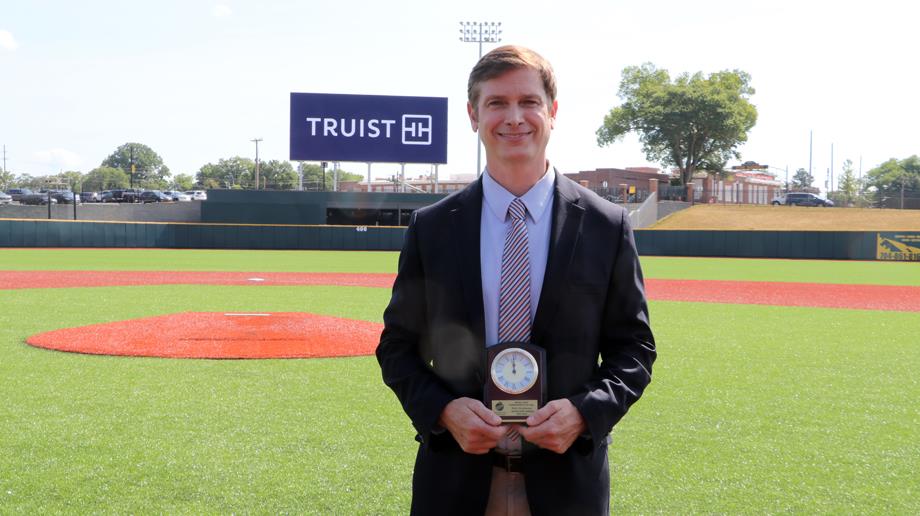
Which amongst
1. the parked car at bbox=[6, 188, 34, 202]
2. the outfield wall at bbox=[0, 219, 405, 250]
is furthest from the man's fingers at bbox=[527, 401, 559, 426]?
the parked car at bbox=[6, 188, 34, 202]

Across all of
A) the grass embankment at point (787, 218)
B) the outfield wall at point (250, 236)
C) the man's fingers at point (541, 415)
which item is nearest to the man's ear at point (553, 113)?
the man's fingers at point (541, 415)

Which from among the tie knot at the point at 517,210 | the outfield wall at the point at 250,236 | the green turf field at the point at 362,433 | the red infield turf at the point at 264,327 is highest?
the tie knot at the point at 517,210

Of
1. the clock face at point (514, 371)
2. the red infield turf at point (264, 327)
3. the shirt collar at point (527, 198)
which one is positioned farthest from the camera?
the red infield turf at point (264, 327)

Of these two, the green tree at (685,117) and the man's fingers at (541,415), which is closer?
the man's fingers at (541,415)

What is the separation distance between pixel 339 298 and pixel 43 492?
37.8ft

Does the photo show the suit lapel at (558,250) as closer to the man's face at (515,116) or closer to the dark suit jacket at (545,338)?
the dark suit jacket at (545,338)

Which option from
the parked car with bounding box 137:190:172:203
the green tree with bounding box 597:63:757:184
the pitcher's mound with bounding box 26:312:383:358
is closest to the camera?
the pitcher's mound with bounding box 26:312:383:358

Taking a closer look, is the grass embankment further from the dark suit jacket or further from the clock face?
the clock face

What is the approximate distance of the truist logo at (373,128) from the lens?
4175 centimetres

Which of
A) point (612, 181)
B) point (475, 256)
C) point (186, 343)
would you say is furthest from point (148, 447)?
point (612, 181)

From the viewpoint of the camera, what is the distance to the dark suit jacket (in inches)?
86.0

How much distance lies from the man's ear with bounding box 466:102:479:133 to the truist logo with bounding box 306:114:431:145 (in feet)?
131

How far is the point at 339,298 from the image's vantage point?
15992 millimetres

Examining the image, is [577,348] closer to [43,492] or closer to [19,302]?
[43,492]
